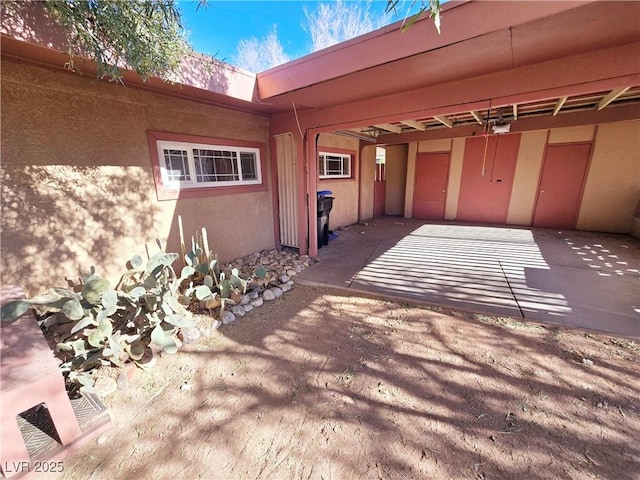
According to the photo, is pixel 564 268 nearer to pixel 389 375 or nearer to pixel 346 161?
pixel 389 375

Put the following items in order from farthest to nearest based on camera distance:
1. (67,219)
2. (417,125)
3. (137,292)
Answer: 1. (417,125)
2. (67,219)
3. (137,292)

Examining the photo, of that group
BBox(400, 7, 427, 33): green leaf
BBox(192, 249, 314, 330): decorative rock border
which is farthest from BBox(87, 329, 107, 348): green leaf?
BBox(400, 7, 427, 33): green leaf

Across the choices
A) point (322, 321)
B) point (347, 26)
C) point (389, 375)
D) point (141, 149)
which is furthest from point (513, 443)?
point (347, 26)

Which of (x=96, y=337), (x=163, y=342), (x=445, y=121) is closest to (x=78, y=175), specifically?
(x=96, y=337)

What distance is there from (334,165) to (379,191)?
10.0ft

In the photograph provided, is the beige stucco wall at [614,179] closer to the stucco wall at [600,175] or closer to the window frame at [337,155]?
the stucco wall at [600,175]

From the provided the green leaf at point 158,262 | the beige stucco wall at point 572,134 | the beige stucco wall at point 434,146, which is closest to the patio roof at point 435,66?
the green leaf at point 158,262

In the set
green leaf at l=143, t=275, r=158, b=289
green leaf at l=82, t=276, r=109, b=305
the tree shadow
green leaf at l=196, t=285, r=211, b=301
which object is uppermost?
the tree shadow

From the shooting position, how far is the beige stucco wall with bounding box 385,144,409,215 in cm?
966

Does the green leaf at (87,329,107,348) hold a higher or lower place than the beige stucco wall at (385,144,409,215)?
lower

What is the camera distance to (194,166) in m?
3.92

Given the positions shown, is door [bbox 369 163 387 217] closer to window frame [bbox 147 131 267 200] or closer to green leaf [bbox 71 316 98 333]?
window frame [bbox 147 131 267 200]

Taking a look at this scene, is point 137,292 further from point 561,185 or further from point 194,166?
point 561,185

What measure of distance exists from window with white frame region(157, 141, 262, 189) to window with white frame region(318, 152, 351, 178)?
238 centimetres
